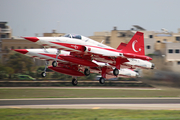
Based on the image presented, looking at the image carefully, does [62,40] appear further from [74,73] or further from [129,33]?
[129,33]

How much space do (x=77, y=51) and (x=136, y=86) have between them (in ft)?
97.4

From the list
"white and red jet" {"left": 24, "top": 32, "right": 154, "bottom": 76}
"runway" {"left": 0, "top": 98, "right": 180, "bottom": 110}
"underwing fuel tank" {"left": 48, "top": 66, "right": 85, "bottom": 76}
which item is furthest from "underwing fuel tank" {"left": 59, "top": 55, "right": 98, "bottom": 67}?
"runway" {"left": 0, "top": 98, "right": 180, "bottom": 110}

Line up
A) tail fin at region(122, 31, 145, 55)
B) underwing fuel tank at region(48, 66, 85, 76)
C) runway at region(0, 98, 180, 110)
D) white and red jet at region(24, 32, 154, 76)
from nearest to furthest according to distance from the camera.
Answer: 1. white and red jet at region(24, 32, 154, 76)
2. runway at region(0, 98, 180, 110)
3. tail fin at region(122, 31, 145, 55)
4. underwing fuel tank at region(48, 66, 85, 76)

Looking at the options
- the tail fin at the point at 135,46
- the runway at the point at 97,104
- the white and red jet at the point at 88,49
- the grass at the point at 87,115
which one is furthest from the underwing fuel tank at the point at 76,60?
the grass at the point at 87,115

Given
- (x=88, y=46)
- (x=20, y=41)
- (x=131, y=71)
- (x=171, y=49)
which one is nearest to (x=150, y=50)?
(x=171, y=49)

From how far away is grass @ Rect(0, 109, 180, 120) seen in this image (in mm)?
25062

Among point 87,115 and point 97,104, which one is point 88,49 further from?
point 87,115

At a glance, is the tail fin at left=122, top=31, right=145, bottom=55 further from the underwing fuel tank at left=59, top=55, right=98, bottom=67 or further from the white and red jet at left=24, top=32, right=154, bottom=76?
the underwing fuel tank at left=59, top=55, right=98, bottom=67

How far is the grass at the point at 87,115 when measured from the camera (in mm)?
25062

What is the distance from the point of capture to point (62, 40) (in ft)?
101

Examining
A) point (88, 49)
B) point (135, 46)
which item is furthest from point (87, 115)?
point (135, 46)

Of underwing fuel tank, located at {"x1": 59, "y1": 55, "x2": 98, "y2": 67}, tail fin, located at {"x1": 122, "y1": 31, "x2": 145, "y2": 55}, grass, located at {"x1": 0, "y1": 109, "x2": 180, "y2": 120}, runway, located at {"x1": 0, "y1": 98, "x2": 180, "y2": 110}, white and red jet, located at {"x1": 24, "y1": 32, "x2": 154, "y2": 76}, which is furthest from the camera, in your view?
tail fin, located at {"x1": 122, "y1": 31, "x2": 145, "y2": 55}

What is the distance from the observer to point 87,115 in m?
26.7

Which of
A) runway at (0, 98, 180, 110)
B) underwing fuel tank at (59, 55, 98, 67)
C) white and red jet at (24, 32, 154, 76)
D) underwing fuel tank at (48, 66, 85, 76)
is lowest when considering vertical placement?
runway at (0, 98, 180, 110)
